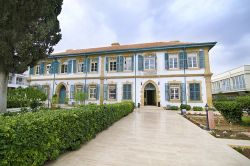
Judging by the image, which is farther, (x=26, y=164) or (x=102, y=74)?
(x=102, y=74)

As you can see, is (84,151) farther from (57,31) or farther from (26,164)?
(57,31)

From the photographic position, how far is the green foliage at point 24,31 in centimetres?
775

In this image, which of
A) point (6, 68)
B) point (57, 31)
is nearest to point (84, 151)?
point (6, 68)

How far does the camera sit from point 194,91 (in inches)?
661

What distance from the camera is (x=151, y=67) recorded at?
18.6 m

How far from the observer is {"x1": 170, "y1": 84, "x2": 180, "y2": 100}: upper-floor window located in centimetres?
1738

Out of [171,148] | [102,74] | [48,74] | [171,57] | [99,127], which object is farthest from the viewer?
[48,74]

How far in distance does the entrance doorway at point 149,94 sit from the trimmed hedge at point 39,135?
14.3m

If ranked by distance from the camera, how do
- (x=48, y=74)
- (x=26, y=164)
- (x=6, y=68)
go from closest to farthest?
1. (x=26, y=164)
2. (x=6, y=68)
3. (x=48, y=74)

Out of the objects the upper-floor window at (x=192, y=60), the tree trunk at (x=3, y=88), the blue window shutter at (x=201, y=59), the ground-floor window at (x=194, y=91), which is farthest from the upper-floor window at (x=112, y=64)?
the tree trunk at (x=3, y=88)

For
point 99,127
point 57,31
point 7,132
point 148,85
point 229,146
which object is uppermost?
point 57,31

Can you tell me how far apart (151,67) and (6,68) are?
47.4 feet

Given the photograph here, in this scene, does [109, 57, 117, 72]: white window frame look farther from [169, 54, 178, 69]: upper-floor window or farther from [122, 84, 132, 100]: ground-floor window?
[169, 54, 178, 69]: upper-floor window

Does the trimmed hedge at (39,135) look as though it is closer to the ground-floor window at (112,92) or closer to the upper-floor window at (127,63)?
the ground-floor window at (112,92)
